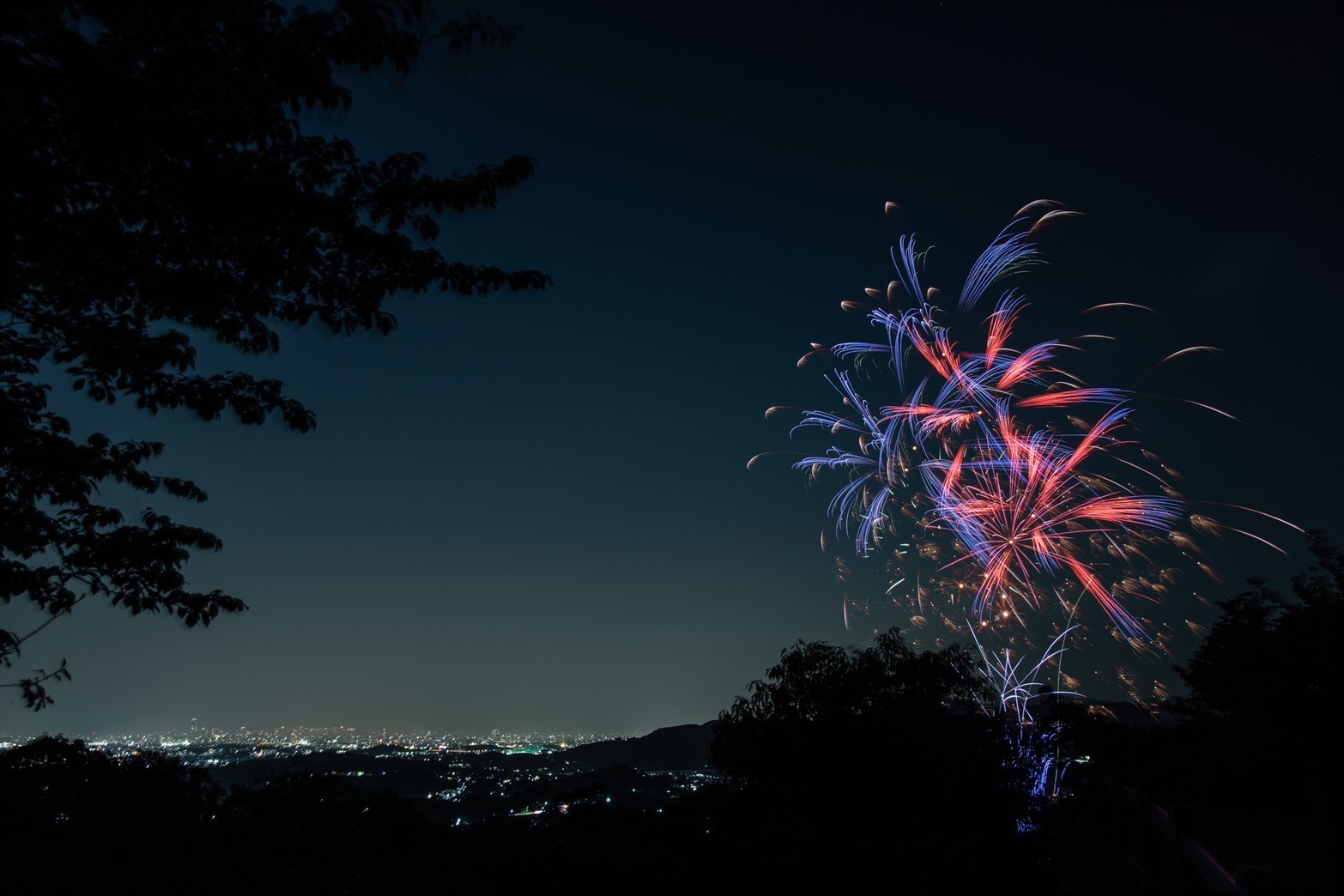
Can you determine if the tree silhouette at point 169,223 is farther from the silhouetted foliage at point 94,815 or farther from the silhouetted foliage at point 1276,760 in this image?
the silhouetted foliage at point 1276,760

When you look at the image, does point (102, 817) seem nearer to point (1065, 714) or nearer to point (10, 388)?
point (10, 388)

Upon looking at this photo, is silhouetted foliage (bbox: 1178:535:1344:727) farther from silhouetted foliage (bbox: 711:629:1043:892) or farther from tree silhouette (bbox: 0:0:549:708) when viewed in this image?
tree silhouette (bbox: 0:0:549:708)

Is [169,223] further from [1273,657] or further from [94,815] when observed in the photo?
[1273,657]

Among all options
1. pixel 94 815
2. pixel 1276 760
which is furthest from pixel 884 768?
pixel 94 815

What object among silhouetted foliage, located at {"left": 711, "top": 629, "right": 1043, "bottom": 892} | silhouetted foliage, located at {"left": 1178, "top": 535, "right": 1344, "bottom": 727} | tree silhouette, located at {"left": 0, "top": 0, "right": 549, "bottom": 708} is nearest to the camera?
tree silhouette, located at {"left": 0, "top": 0, "right": 549, "bottom": 708}

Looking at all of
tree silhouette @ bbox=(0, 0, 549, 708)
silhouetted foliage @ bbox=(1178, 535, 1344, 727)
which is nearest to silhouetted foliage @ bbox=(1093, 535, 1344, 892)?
silhouetted foliage @ bbox=(1178, 535, 1344, 727)

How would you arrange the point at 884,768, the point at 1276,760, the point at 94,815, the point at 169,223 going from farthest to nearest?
the point at 1276,760, the point at 884,768, the point at 94,815, the point at 169,223

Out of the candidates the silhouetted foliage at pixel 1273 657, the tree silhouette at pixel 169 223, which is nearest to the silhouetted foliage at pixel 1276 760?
the silhouetted foliage at pixel 1273 657

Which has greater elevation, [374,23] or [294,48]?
A: [374,23]

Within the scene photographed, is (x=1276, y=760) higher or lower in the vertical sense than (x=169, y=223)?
lower

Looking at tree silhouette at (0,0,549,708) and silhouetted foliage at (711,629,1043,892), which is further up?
tree silhouette at (0,0,549,708)

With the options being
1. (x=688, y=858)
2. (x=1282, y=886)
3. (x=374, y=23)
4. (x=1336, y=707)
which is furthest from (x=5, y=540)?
(x=1336, y=707)
